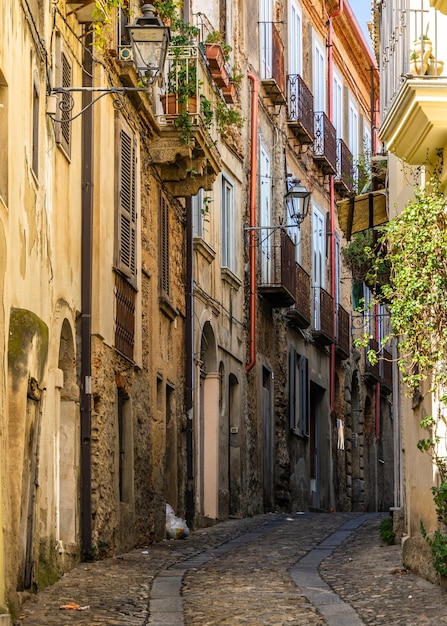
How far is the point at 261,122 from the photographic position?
26.9 meters

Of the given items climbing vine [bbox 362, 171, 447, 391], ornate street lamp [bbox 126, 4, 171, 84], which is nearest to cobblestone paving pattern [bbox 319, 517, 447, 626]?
climbing vine [bbox 362, 171, 447, 391]

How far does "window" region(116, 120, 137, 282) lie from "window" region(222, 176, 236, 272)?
6.28 meters

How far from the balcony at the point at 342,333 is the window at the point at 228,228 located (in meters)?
8.80

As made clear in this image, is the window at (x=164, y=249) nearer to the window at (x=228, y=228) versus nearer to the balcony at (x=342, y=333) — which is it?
the window at (x=228, y=228)

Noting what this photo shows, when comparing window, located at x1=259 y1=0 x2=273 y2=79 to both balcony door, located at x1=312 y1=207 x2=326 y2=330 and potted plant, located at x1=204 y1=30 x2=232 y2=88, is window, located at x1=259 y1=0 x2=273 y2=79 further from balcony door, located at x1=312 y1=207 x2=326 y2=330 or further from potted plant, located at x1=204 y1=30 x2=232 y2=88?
balcony door, located at x1=312 y1=207 x2=326 y2=330

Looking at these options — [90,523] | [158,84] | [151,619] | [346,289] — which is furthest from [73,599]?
[346,289]

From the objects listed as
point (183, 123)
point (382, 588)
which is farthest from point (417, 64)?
point (183, 123)

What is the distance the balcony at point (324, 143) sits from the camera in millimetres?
31812

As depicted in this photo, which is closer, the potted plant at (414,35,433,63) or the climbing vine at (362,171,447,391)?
the potted plant at (414,35,433,63)

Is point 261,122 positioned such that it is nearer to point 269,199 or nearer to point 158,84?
point 269,199

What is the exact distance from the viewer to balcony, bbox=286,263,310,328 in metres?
28.4

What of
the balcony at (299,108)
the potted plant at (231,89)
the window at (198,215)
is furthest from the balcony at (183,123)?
the balcony at (299,108)

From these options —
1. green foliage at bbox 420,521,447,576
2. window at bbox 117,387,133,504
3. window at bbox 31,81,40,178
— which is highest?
window at bbox 31,81,40,178

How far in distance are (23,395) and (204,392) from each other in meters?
12.5
